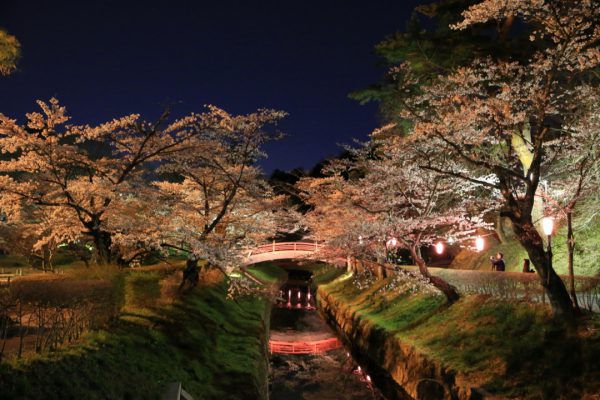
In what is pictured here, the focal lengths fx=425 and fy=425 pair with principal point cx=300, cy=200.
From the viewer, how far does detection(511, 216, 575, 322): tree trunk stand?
1047 centimetres

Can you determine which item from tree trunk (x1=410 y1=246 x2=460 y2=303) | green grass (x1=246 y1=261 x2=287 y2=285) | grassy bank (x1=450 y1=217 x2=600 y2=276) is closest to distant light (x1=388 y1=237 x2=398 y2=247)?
tree trunk (x1=410 y1=246 x2=460 y2=303)

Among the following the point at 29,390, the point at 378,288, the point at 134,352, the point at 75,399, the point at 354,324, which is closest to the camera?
the point at 29,390

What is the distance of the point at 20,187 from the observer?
15.1 meters

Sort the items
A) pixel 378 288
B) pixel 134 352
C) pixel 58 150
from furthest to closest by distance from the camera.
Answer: pixel 378 288, pixel 58 150, pixel 134 352

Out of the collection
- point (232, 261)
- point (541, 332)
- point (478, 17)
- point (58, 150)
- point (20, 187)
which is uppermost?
point (478, 17)

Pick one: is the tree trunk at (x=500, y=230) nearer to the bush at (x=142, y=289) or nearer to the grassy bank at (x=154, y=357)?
the grassy bank at (x=154, y=357)

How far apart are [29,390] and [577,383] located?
33.0ft

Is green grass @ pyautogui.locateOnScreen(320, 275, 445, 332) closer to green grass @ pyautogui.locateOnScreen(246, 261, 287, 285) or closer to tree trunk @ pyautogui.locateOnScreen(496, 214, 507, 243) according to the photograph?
tree trunk @ pyautogui.locateOnScreen(496, 214, 507, 243)

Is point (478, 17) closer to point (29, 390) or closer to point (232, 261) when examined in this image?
point (232, 261)

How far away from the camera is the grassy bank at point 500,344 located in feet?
30.2

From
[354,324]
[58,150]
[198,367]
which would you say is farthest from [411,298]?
[58,150]

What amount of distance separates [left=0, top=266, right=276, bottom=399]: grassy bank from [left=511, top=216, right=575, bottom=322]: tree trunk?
27.6 feet

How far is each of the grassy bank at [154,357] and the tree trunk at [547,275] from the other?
27.6ft

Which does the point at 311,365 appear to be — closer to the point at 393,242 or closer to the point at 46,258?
the point at 393,242
